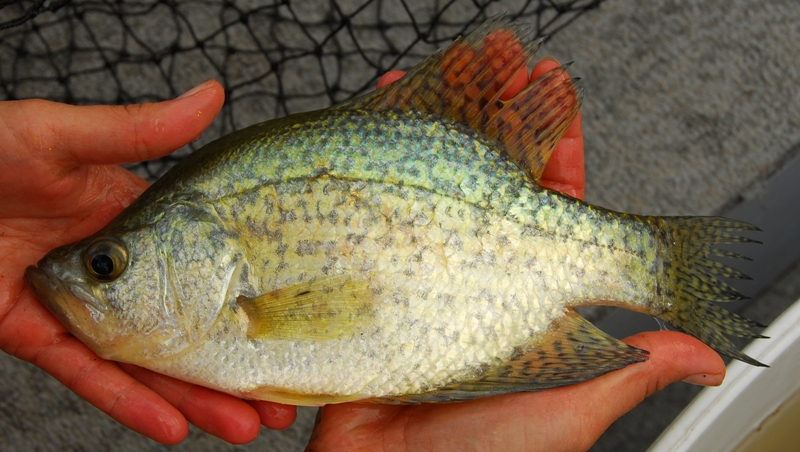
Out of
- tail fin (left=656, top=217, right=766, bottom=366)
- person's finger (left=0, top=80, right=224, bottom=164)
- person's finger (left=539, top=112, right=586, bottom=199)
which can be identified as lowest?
tail fin (left=656, top=217, right=766, bottom=366)

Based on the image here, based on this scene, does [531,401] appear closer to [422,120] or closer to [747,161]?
[422,120]

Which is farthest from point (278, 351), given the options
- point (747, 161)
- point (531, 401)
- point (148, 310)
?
point (747, 161)

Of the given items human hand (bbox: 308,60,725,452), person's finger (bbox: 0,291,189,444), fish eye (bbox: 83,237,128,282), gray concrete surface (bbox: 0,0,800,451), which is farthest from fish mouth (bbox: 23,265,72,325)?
gray concrete surface (bbox: 0,0,800,451)

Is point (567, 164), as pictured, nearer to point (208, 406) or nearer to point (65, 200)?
point (208, 406)

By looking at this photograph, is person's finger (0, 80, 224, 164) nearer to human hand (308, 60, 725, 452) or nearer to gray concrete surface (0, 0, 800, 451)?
human hand (308, 60, 725, 452)

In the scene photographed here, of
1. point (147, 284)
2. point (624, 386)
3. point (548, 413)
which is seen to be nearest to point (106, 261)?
point (147, 284)
